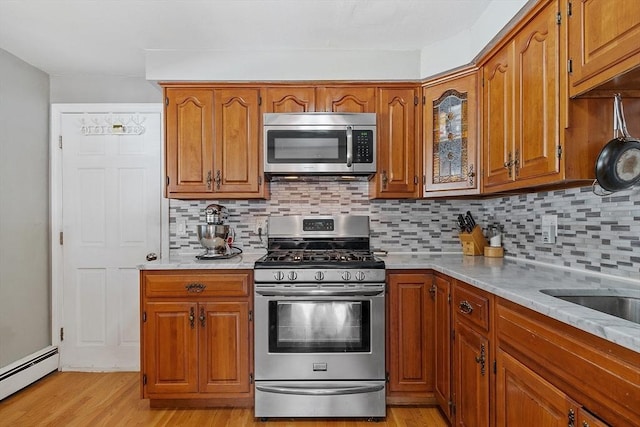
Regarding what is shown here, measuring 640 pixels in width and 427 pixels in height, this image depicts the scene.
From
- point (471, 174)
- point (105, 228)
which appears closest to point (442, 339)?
point (471, 174)

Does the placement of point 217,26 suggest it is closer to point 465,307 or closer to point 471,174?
point 471,174

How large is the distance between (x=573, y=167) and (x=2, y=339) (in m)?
3.52

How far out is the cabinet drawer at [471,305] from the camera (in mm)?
1626

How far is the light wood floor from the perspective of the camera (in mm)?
2172

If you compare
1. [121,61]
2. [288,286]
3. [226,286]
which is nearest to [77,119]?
[121,61]

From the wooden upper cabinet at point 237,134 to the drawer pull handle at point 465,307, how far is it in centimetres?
154

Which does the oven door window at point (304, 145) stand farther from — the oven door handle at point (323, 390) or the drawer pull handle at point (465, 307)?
the oven door handle at point (323, 390)

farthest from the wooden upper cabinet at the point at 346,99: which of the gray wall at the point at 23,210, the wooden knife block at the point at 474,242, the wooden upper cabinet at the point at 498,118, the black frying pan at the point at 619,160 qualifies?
the gray wall at the point at 23,210

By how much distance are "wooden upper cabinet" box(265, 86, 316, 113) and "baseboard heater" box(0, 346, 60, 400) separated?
2520 mm

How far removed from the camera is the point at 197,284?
227 cm

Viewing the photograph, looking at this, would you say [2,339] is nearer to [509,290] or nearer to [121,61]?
[121,61]

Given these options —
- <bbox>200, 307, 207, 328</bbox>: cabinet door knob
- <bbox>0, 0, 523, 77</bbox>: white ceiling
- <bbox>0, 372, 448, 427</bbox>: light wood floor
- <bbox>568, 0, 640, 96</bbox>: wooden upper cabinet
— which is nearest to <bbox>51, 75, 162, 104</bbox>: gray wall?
<bbox>0, 0, 523, 77</bbox>: white ceiling

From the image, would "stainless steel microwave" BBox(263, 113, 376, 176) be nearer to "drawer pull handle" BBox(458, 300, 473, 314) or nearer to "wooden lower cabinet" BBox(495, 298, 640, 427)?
"drawer pull handle" BBox(458, 300, 473, 314)

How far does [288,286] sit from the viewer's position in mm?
2217
